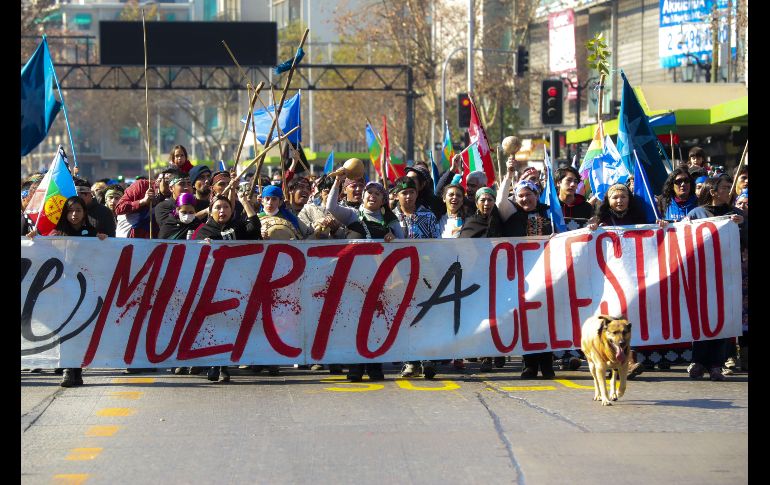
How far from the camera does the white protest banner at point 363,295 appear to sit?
439 inches

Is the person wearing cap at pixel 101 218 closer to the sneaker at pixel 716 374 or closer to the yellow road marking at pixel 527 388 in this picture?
the yellow road marking at pixel 527 388

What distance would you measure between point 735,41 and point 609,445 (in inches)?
1272

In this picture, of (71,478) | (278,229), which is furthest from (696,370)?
(71,478)

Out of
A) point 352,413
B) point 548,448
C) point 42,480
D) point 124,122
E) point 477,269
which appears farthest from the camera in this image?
point 124,122

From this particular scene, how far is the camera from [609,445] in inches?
328

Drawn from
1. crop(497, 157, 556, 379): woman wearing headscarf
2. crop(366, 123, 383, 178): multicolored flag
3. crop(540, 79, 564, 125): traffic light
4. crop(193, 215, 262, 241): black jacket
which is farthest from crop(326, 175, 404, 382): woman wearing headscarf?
crop(540, 79, 564, 125): traffic light

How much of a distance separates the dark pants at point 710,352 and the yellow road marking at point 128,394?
4.55 m

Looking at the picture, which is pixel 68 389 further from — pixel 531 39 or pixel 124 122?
pixel 124 122

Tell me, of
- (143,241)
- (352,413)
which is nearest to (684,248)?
(352,413)

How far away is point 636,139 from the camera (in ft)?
49.2

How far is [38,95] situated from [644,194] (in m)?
5.77

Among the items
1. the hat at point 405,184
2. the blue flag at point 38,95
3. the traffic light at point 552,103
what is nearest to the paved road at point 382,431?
the hat at point 405,184

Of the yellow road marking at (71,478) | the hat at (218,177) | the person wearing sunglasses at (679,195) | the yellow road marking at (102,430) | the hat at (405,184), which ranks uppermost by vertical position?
the hat at (218,177)

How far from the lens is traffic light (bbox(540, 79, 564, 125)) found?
24922mm
